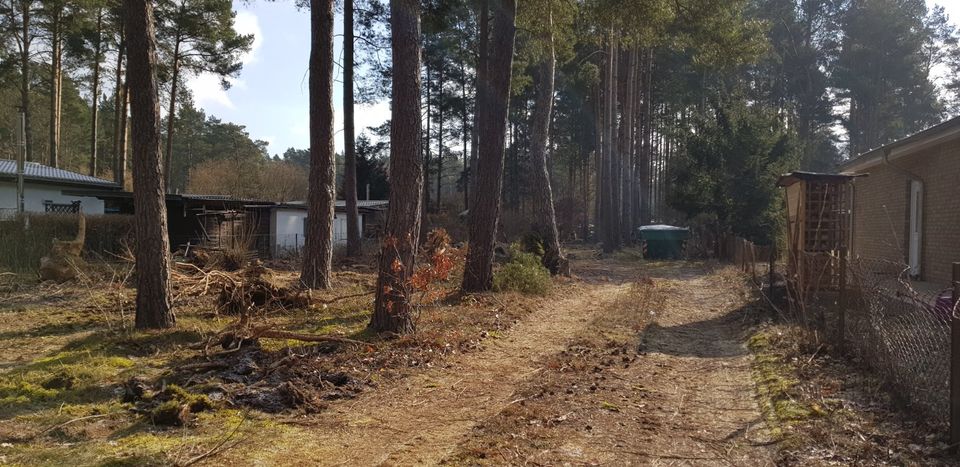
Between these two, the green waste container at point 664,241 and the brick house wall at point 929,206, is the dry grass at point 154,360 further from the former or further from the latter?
the green waste container at point 664,241

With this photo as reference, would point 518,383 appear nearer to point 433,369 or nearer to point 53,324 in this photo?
point 433,369

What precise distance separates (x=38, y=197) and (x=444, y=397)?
28.3 metres

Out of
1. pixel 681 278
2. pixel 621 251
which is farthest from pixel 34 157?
pixel 681 278

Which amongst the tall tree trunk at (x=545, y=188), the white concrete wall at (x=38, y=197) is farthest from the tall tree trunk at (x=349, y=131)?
the white concrete wall at (x=38, y=197)

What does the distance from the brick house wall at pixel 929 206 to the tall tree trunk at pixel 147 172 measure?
33.7 feet

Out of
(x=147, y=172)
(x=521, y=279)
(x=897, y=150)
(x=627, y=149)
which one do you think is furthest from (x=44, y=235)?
(x=627, y=149)

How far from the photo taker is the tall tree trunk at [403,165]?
8164 mm

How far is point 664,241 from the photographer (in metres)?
28.5

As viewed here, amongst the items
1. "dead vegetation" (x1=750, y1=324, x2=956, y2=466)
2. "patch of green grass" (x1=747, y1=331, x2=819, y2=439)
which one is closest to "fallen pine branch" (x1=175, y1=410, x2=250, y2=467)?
"dead vegetation" (x1=750, y1=324, x2=956, y2=466)

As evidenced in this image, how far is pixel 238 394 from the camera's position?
5422 mm

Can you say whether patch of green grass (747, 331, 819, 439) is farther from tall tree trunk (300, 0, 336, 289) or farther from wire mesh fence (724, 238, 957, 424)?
tall tree trunk (300, 0, 336, 289)

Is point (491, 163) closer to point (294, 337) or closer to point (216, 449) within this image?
point (294, 337)

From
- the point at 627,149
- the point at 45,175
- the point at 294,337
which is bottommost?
the point at 294,337

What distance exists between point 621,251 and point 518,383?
2673 centimetres
